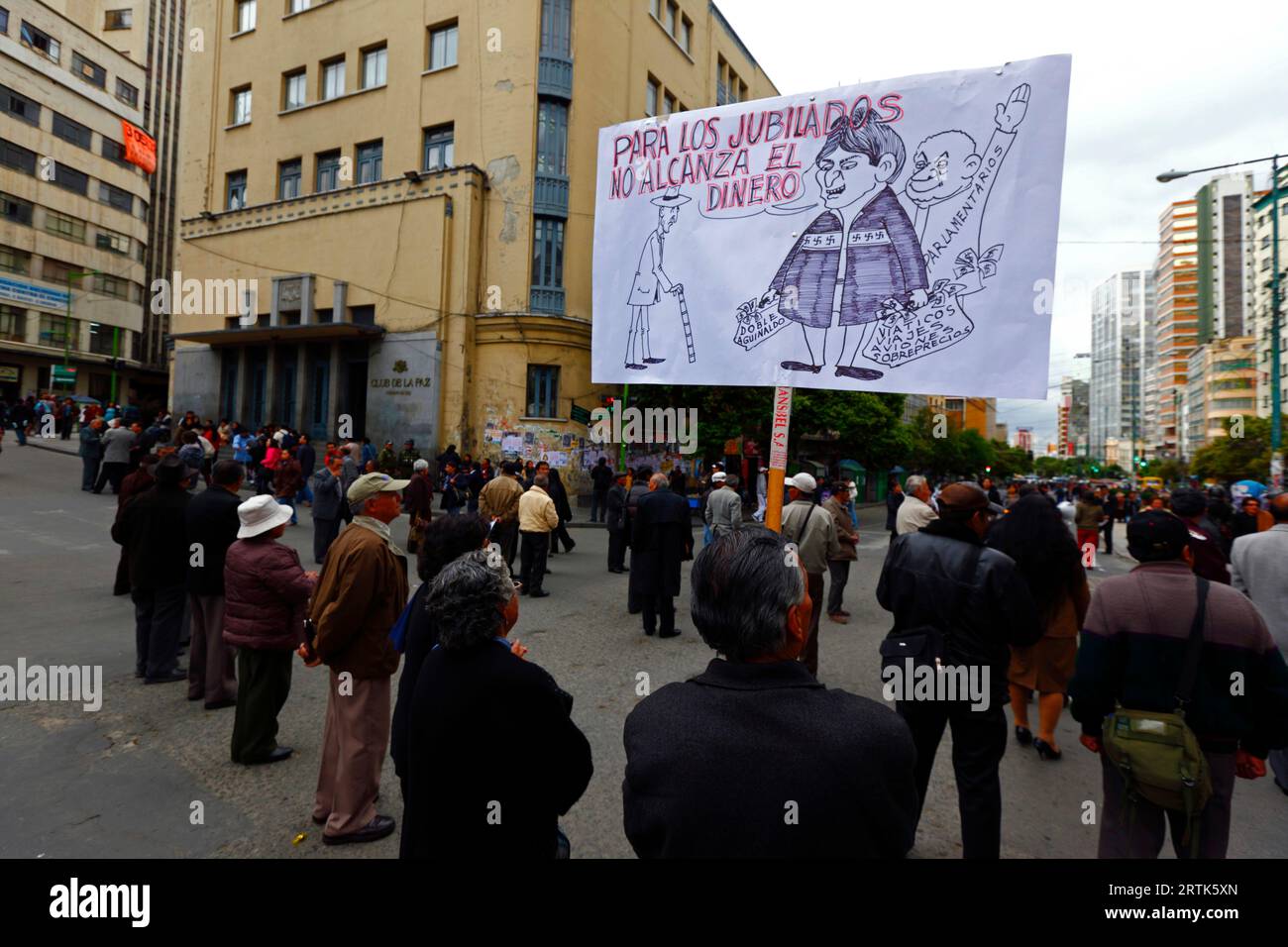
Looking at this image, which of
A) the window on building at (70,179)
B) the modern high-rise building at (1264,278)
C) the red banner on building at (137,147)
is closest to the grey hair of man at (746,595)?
the window on building at (70,179)

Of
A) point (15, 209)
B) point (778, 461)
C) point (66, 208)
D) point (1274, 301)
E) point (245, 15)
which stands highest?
point (245, 15)

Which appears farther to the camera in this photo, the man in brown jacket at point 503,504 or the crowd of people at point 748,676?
the man in brown jacket at point 503,504

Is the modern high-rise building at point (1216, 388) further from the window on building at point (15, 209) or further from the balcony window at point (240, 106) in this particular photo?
the window on building at point (15, 209)

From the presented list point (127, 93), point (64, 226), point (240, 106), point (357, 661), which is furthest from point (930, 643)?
point (127, 93)

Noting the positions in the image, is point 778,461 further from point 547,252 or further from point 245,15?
point 245,15

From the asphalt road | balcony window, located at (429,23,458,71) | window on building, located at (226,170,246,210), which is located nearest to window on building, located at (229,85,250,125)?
window on building, located at (226,170,246,210)

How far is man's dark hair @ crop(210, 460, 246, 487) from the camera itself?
511 centimetres

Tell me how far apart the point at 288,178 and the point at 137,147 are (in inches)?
1228

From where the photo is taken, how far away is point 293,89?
2692 cm

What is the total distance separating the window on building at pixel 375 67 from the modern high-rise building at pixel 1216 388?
201 ft

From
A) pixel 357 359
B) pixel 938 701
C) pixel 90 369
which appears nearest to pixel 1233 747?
pixel 938 701

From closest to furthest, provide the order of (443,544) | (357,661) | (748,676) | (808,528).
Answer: (748,676), (443,544), (357,661), (808,528)

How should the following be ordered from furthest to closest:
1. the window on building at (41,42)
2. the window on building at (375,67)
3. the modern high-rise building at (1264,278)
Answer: the modern high-rise building at (1264,278) → the window on building at (41,42) → the window on building at (375,67)

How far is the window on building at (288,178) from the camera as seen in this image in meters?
26.4
